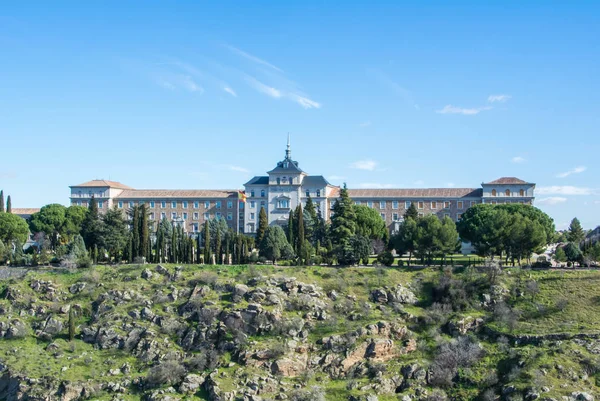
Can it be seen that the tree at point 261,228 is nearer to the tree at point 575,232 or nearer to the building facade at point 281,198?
the building facade at point 281,198

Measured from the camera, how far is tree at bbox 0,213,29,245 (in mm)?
77938

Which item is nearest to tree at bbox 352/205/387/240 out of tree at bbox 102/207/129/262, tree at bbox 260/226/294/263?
tree at bbox 260/226/294/263

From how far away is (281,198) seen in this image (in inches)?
3794

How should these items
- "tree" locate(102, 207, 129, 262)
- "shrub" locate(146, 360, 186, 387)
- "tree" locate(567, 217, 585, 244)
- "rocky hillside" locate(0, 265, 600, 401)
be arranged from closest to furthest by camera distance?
1. "rocky hillside" locate(0, 265, 600, 401)
2. "shrub" locate(146, 360, 186, 387)
3. "tree" locate(102, 207, 129, 262)
4. "tree" locate(567, 217, 585, 244)

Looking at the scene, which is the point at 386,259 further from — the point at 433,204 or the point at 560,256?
the point at 433,204

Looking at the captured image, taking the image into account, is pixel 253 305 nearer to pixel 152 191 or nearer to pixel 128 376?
pixel 128 376

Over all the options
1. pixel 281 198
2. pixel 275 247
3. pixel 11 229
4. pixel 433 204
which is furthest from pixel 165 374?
pixel 433 204

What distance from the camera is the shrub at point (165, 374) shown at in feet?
152

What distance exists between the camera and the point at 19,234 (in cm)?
7938

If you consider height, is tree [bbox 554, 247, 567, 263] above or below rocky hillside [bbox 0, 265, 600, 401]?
above

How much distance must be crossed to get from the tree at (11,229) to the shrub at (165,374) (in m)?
37.1

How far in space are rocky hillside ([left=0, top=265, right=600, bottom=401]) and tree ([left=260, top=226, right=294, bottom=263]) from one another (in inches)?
340

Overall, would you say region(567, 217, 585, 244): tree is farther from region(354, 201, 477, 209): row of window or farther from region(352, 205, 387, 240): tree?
region(352, 205, 387, 240): tree

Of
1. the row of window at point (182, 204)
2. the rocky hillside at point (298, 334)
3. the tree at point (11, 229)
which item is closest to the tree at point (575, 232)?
the rocky hillside at point (298, 334)
